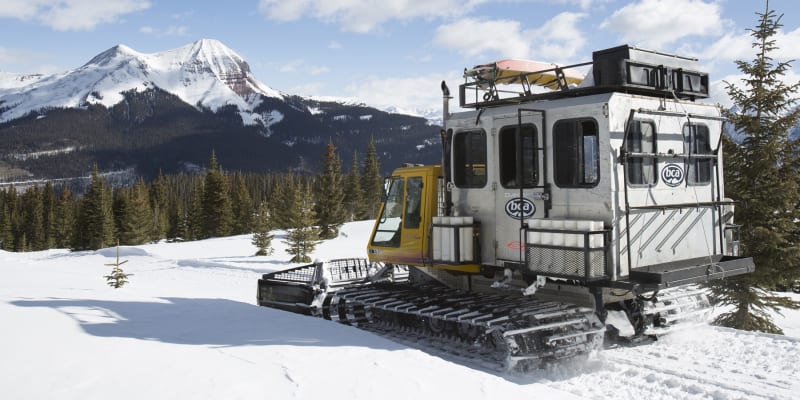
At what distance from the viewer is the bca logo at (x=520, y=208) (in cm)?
874

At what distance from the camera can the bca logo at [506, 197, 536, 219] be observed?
874 cm

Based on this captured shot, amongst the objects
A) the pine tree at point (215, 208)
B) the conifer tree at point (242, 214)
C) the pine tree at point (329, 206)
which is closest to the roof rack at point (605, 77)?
the pine tree at point (329, 206)

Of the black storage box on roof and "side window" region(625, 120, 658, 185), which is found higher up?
the black storage box on roof

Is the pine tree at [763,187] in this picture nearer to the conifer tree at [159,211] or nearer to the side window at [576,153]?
the side window at [576,153]

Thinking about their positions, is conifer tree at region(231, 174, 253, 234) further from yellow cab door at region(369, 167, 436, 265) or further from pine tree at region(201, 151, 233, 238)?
yellow cab door at region(369, 167, 436, 265)

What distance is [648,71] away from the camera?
8.62 meters

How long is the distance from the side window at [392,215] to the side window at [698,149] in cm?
464

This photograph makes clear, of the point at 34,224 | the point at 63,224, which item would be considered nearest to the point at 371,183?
the point at 63,224

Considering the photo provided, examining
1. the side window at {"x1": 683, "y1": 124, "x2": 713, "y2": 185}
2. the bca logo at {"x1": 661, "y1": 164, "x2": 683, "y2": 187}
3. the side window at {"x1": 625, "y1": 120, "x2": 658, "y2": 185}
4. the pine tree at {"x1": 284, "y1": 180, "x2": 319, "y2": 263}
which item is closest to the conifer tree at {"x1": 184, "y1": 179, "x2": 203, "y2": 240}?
the pine tree at {"x1": 284, "y1": 180, "x2": 319, "y2": 263}

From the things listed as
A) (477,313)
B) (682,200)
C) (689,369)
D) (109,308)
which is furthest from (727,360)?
(109,308)

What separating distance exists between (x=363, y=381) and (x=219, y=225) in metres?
54.1

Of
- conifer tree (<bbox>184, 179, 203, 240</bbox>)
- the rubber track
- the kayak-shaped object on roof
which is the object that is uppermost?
the kayak-shaped object on roof

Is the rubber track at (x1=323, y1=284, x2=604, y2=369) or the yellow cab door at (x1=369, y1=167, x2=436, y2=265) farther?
the yellow cab door at (x1=369, y1=167, x2=436, y2=265)

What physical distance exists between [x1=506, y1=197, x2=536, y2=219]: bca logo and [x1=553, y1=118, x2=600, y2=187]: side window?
0.56 m
